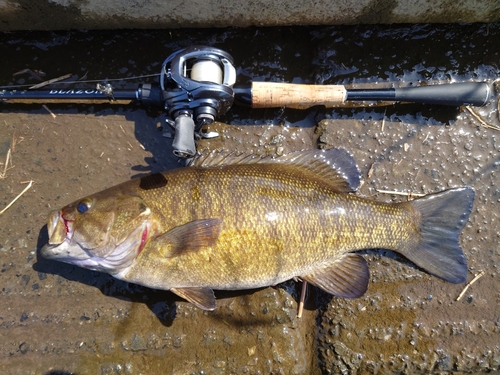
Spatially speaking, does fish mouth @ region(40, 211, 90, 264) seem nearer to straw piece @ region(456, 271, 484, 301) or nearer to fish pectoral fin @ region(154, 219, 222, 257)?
fish pectoral fin @ region(154, 219, 222, 257)

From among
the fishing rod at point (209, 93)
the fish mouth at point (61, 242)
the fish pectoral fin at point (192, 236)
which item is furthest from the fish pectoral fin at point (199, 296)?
the fishing rod at point (209, 93)

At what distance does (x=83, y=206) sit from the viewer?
2076mm


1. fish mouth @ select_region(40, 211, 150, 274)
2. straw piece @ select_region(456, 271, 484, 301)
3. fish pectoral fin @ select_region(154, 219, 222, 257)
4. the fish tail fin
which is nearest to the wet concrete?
straw piece @ select_region(456, 271, 484, 301)

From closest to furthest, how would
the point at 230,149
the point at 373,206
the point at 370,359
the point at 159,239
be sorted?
the point at 159,239 → the point at 373,206 → the point at 370,359 → the point at 230,149

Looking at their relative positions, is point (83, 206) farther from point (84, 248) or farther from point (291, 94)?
point (291, 94)

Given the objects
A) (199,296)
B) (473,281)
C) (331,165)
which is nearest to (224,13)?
(331,165)

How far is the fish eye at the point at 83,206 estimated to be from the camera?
6.80 ft

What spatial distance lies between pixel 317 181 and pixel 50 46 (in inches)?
93.6

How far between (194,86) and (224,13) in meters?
0.78

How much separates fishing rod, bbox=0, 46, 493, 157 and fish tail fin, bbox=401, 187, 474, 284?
0.68 metres

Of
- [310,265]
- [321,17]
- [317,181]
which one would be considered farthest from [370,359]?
[321,17]

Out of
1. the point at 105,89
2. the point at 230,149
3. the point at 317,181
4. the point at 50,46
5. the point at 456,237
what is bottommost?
the point at 456,237

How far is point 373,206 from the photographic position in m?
2.20

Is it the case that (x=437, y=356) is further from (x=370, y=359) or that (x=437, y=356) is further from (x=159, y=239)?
(x=159, y=239)
